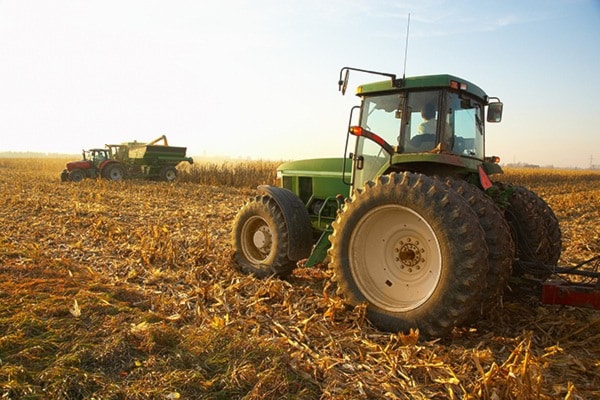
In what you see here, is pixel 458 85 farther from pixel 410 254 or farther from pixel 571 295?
pixel 571 295

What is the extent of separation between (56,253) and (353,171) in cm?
464

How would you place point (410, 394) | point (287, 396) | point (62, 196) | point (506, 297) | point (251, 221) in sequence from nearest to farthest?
point (287, 396), point (410, 394), point (506, 297), point (251, 221), point (62, 196)

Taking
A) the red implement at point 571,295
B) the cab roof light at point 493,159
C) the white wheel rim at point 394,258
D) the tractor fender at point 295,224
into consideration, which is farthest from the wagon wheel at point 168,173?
the red implement at point 571,295

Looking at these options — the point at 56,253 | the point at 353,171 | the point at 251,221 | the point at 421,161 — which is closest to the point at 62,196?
the point at 56,253

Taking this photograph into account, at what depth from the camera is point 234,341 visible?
301 cm

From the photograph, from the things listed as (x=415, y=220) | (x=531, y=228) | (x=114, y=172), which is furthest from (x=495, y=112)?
(x=114, y=172)

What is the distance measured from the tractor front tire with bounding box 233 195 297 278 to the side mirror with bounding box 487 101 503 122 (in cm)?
274

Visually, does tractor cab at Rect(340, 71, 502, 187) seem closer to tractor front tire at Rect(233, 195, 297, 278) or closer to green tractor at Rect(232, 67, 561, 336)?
green tractor at Rect(232, 67, 561, 336)

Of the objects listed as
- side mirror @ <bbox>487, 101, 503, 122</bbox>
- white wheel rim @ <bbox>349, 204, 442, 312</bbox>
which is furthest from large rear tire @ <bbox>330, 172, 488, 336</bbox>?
side mirror @ <bbox>487, 101, 503, 122</bbox>

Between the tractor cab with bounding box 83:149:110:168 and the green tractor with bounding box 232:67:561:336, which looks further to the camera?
the tractor cab with bounding box 83:149:110:168

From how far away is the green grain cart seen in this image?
20.8 meters

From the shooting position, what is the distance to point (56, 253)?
239 inches

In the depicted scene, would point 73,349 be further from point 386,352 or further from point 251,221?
point 251,221

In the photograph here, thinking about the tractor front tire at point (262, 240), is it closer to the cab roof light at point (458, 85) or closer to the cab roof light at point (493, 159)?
the cab roof light at point (458, 85)
